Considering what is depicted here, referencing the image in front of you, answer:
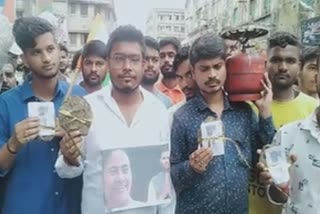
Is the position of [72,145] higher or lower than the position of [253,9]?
lower

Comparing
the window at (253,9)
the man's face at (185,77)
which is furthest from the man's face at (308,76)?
the window at (253,9)

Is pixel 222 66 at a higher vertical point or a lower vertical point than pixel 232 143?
higher

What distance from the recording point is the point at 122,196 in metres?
2.68

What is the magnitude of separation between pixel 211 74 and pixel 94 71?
83.4 inches

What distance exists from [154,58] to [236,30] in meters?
2.13

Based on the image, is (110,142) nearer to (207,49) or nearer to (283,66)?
(207,49)

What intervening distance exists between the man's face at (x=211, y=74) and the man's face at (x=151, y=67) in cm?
202

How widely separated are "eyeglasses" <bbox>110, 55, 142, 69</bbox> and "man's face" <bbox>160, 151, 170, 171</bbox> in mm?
527

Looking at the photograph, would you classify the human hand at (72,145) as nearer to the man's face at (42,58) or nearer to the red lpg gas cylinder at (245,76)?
the man's face at (42,58)

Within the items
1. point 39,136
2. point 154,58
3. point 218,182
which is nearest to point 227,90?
point 218,182

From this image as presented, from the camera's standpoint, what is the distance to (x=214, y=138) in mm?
2791

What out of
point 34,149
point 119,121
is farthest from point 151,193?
point 34,149

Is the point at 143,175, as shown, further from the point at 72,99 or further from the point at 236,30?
the point at 236,30

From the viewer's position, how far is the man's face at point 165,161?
2803 mm
